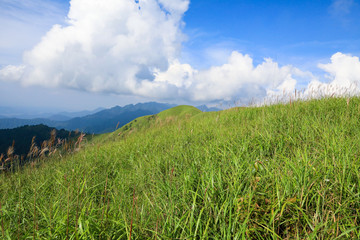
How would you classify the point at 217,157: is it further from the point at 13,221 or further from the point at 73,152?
the point at 73,152

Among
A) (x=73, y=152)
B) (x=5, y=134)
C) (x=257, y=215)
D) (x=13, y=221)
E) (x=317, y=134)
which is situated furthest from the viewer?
(x=5, y=134)

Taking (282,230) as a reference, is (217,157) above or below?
above

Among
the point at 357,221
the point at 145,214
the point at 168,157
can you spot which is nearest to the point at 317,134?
the point at 357,221

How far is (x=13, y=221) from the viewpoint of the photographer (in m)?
2.78

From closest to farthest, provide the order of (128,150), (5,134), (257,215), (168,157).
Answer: (257,215) → (168,157) → (128,150) → (5,134)

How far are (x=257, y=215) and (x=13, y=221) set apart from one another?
3571 millimetres

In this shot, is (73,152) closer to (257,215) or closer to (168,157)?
(168,157)

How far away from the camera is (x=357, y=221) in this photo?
6.58 ft

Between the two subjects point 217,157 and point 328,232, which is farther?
point 217,157

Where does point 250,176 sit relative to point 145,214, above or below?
above

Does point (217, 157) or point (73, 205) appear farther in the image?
point (217, 157)

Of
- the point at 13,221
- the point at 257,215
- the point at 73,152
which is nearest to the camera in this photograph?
the point at 257,215

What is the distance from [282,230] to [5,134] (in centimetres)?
17479

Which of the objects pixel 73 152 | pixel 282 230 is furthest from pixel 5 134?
pixel 282 230
